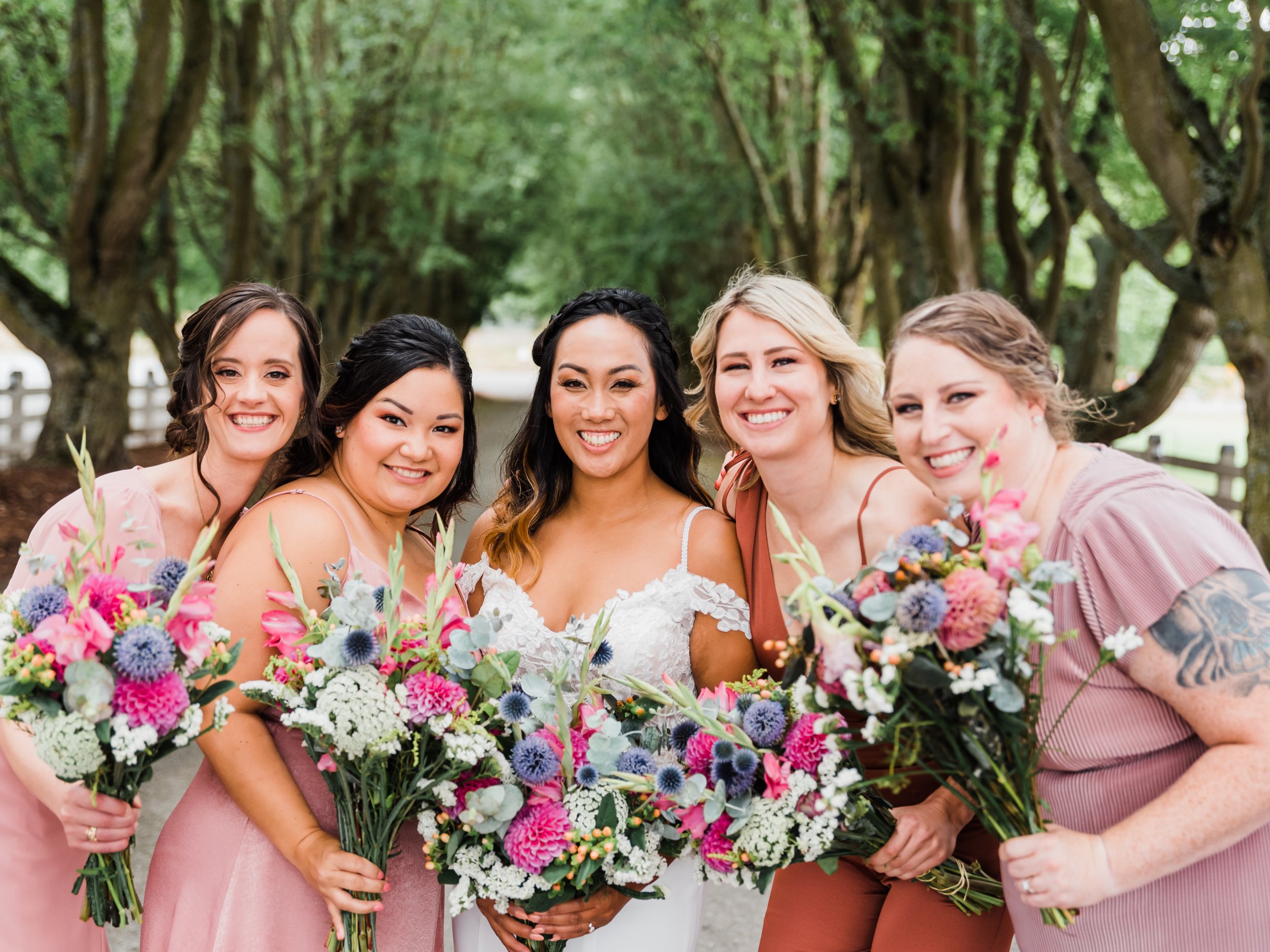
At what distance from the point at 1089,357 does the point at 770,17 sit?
22.1 ft

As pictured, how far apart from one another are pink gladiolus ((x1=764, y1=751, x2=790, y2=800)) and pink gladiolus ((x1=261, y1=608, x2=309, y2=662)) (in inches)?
45.7

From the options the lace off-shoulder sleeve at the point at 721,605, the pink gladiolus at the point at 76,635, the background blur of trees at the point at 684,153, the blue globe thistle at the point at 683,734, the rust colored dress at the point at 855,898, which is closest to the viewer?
the pink gladiolus at the point at 76,635

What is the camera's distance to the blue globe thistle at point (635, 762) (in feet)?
8.34

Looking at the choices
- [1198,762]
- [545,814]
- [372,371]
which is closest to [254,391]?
[372,371]

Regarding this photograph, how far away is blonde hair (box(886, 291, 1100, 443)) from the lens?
2408mm

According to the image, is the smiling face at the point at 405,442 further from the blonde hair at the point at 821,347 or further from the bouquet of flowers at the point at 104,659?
the bouquet of flowers at the point at 104,659

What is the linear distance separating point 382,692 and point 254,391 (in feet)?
3.95

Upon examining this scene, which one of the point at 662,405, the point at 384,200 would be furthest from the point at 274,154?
the point at 662,405

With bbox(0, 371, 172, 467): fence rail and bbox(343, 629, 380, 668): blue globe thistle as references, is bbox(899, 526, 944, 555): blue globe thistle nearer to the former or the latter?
bbox(343, 629, 380, 668): blue globe thistle

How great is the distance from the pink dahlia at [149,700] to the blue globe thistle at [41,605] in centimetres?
21

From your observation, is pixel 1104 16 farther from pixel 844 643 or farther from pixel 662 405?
pixel 844 643

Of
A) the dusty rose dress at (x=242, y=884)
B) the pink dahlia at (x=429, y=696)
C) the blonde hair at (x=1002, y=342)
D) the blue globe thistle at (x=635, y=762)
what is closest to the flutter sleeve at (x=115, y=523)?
the dusty rose dress at (x=242, y=884)

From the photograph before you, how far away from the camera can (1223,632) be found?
2008 mm

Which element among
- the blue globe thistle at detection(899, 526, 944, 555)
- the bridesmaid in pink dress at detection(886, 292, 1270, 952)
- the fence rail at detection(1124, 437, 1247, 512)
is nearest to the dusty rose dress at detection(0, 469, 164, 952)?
the blue globe thistle at detection(899, 526, 944, 555)
